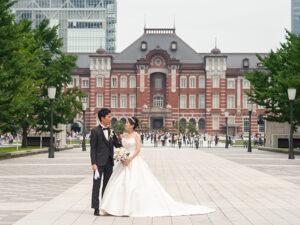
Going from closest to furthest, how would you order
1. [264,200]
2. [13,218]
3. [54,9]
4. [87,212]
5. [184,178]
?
[13,218]
[87,212]
[264,200]
[184,178]
[54,9]

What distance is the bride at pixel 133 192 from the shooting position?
8242mm

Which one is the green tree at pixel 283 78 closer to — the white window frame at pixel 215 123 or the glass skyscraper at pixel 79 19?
the white window frame at pixel 215 123

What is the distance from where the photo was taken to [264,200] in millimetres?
10398

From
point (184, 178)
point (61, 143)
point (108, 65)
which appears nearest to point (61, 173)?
point (184, 178)

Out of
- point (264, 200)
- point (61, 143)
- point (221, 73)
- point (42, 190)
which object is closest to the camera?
point (264, 200)

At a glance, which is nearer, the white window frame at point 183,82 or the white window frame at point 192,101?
the white window frame at point 183,82

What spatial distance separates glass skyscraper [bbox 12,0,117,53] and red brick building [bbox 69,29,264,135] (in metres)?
59.3

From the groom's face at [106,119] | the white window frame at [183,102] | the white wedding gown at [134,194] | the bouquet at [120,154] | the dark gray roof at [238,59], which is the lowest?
the white wedding gown at [134,194]

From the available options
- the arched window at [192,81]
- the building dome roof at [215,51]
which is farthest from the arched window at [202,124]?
the building dome roof at [215,51]

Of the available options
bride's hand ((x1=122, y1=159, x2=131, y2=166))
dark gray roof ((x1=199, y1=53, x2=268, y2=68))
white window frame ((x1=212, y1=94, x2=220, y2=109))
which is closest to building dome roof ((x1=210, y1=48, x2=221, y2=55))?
dark gray roof ((x1=199, y1=53, x2=268, y2=68))

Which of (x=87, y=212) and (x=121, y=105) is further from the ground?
(x=121, y=105)

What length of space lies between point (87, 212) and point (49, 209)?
0.78 metres

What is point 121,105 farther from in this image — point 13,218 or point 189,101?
point 13,218

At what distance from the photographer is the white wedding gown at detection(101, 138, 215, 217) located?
824cm
